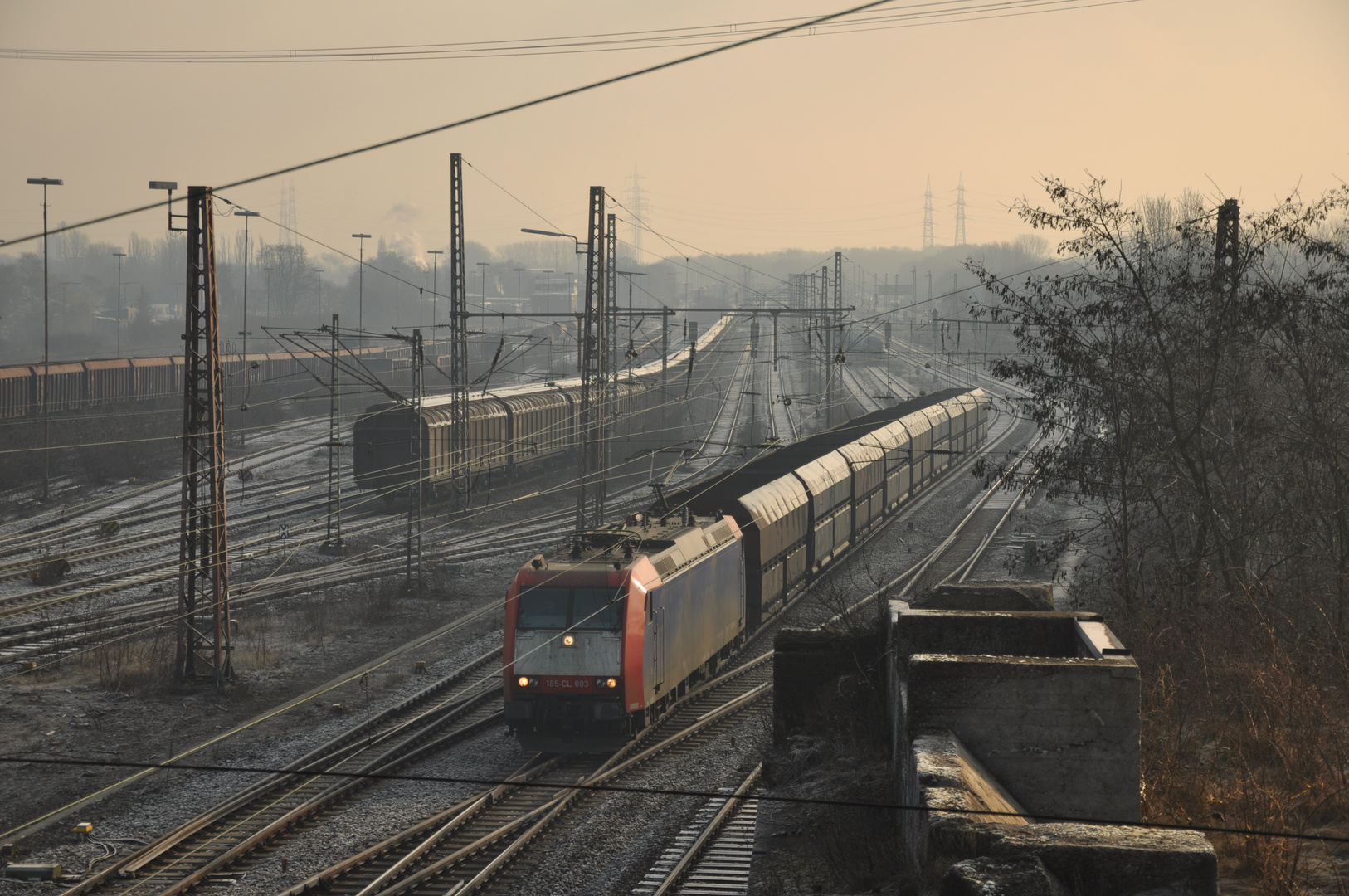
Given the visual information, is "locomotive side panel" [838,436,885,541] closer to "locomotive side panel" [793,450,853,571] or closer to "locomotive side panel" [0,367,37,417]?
"locomotive side panel" [793,450,853,571]

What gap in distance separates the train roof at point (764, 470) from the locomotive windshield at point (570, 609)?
441 centimetres

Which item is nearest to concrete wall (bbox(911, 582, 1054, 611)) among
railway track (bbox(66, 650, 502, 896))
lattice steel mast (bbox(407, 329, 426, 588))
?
railway track (bbox(66, 650, 502, 896))

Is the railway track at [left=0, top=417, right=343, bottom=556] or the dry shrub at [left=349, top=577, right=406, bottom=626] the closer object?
the dry shrub at [left=349, top=577, right=406, bottom=626]

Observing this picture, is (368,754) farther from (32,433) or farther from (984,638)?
(32,433)

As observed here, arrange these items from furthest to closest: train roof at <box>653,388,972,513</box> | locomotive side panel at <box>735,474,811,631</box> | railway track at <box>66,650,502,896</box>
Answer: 1. train roof at <box>653,388,972,513</box>
2. locomotive side panel at <box>735,474,811,631</box>
3. railway track at <box>66,650,502,896</box>

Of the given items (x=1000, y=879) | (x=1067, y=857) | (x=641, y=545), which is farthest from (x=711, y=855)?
(x=1000, y=879)

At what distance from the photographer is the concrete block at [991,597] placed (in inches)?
531

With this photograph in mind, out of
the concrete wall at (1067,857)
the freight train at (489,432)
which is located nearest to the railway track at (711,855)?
the concrete wall at (1067,857)

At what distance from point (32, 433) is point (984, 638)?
45.0m

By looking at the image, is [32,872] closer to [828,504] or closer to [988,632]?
[988,632]

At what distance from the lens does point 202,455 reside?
19.1 metres

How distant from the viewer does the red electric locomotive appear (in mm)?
15742

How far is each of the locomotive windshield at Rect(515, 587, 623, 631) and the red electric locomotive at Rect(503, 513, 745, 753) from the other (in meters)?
0.01

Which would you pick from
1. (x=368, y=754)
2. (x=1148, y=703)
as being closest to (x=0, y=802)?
(x=368, y=754)
